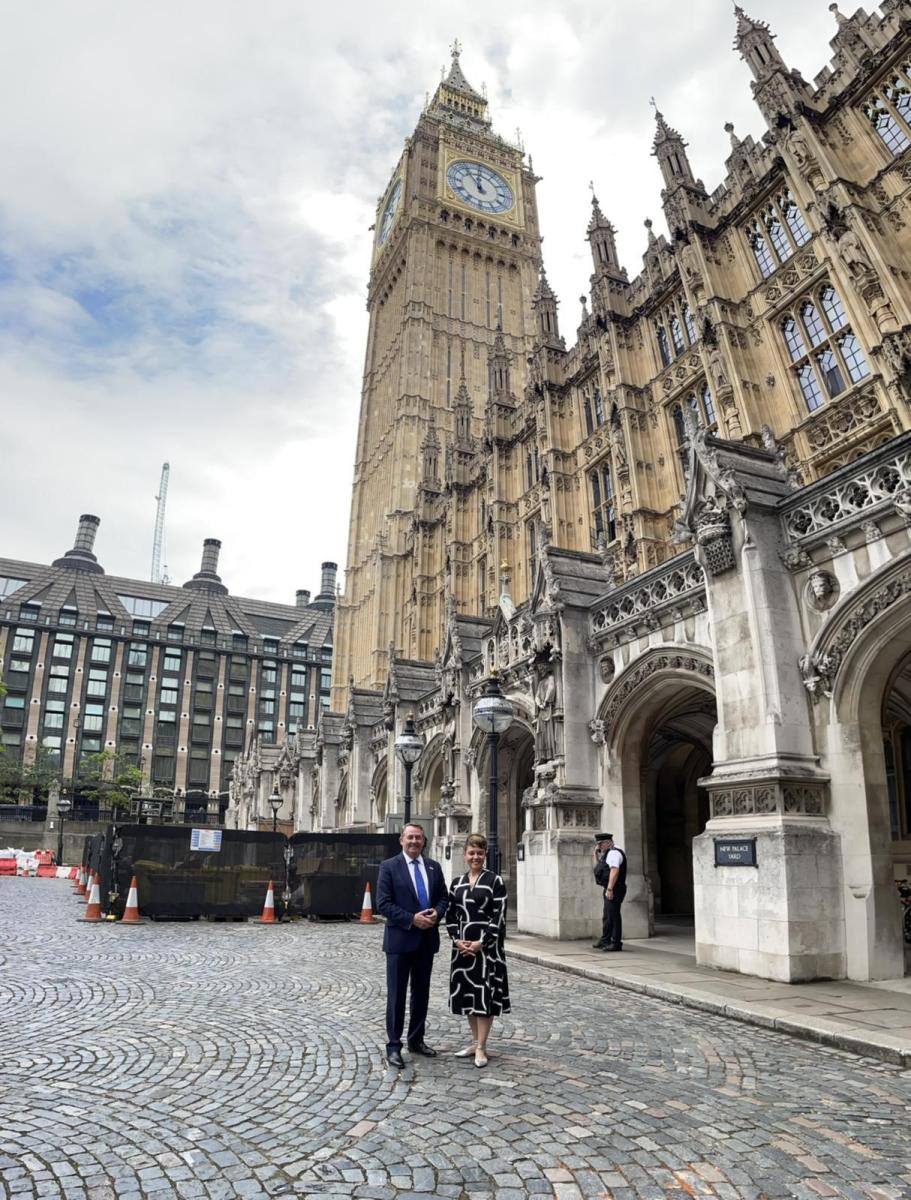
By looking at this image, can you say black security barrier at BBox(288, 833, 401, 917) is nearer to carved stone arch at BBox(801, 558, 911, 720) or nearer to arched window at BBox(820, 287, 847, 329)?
carved stone arch at BBox(801, 558, 911, 720)

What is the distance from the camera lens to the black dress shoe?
5828 mm

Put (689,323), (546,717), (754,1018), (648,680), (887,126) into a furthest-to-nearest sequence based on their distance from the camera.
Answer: (689,323) < (887,126) < (546,717) < (648,680) < (754,1018)

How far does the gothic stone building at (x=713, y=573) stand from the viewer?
10.2 metres

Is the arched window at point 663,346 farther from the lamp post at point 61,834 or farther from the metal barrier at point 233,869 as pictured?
the lamp post at point 61,834

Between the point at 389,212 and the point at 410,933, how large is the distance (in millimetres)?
87365

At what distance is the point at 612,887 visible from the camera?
1198 cm

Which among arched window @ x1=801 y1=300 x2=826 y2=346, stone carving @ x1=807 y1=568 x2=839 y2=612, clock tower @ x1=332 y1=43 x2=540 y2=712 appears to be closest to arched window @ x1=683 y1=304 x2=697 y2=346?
arched window @ x1=801 y1=300 x2=826 y2=346

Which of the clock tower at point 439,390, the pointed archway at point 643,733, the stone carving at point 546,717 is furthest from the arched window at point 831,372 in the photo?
the clock tower at point 439,390

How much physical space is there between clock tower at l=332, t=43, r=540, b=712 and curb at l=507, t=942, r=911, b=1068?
27935 millimetres

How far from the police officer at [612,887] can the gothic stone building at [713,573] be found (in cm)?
124

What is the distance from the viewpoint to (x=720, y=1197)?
3.55 m

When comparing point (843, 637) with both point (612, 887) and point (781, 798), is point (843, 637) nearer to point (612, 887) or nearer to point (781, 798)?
point (781, 798)

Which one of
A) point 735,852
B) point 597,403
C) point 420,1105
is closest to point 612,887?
point 735,852

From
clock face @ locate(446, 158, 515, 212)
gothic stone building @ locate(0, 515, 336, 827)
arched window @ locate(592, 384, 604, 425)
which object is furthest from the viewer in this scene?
gothic stone building @ locate(0, 515, 336, 827)
